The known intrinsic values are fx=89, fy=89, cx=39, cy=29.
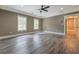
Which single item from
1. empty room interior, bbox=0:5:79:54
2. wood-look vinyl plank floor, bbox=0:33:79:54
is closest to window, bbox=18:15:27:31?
empty room interior, bbox=0:5:79:54

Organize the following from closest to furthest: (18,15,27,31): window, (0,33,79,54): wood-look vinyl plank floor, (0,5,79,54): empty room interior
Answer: (0,33,79,54): wood-look vinyl plank floor → (0,5,79,54): empty room interior → (18,15,27,31): window

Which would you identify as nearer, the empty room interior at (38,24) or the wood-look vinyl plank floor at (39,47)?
the wood-look vinyl plank floor at (39,47)

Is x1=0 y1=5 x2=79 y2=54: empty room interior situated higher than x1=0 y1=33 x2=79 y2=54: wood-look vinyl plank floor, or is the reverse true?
x1=0 y1=5 x2=79 y2=54: empty room interior

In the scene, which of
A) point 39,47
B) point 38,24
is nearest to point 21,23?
point 38,24

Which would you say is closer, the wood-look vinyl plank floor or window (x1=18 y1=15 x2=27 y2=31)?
the wood-look vinyl plank floor

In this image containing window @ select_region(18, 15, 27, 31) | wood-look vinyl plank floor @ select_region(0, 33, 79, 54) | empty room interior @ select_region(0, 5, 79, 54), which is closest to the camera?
wood-look vinyl plank floor @ select_region(0, 33, 79, 54)

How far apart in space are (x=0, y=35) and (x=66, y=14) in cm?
653

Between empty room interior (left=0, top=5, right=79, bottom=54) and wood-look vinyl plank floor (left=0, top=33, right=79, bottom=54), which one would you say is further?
empty room interior (left=0, top=5, right=79, bottom=54)

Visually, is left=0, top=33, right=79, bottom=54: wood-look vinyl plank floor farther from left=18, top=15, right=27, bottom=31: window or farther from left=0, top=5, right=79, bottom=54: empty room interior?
left=18, top=15, right=27, bottom=31: window

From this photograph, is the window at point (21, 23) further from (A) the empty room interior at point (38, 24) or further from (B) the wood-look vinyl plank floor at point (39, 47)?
(B) the wood-look vinyl plank floor at point (39, 47)

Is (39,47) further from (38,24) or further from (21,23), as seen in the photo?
(38,24)

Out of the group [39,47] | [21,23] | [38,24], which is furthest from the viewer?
[38,24]

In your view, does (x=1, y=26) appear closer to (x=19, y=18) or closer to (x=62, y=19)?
(x=19, y=18)

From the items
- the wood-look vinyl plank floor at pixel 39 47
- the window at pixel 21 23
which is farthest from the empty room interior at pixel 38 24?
the wood-look vinyl plank floor at pixel 39 47
